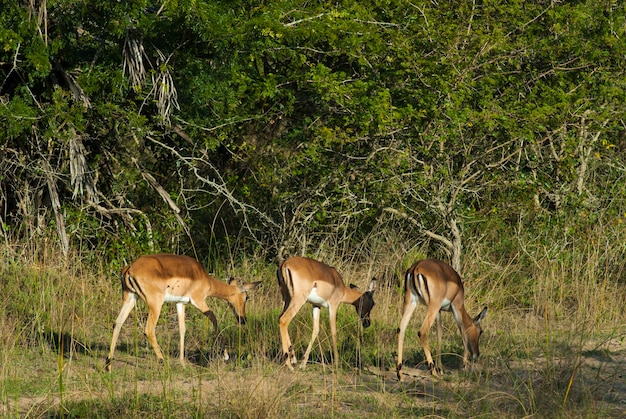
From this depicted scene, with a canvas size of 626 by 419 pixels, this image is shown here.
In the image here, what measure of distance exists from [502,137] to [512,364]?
3597 millimetres

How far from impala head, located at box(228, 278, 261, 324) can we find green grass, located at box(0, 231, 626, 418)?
14 centimetres

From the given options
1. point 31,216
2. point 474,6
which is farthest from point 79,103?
point 474,6

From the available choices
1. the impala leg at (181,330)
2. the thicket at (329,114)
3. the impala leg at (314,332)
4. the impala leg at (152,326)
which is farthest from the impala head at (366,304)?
the impala leg at (152,326)

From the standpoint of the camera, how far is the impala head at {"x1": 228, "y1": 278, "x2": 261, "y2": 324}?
31.9 ft

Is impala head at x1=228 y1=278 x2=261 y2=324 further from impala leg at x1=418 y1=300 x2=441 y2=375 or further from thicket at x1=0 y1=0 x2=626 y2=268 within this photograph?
impala leg at x1=418 y1=300 x2=441 y2=375

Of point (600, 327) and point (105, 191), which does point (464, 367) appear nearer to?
point (600, 327)

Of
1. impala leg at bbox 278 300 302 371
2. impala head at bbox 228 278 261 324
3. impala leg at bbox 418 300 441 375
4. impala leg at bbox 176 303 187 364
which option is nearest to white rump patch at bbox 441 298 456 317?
impala leg at bbox 418 300 441 375

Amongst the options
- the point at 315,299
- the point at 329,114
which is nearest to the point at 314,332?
the point at 315,299

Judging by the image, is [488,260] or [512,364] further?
[488,260]

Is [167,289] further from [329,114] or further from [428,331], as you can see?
[329,114]

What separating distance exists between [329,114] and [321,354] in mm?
4241

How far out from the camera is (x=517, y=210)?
1145 cm

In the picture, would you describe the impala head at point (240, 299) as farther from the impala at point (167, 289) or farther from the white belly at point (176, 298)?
the white belly at point (176, 298)

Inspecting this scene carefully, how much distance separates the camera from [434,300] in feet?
26.5
